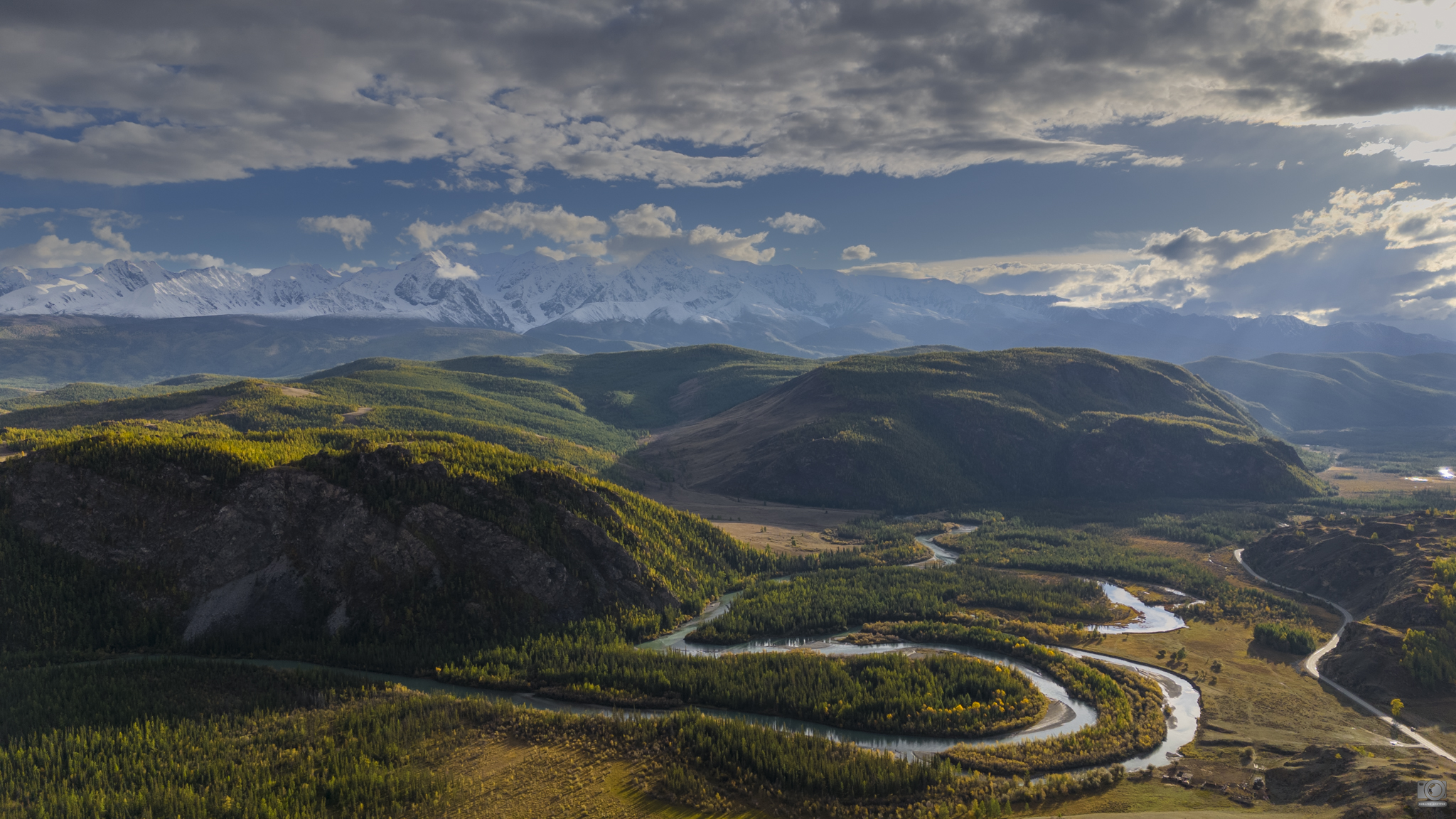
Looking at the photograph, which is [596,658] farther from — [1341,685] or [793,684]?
[1341,685]

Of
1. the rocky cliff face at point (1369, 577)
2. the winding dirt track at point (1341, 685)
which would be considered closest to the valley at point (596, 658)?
the rocky cliff face at point (1369, 577)

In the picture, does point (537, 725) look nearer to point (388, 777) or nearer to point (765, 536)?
point (388, 777)

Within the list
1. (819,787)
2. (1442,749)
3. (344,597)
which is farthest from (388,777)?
(1442,749)

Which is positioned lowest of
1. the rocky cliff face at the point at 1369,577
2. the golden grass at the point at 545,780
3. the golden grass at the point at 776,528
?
the golden grass at the point at 776,528

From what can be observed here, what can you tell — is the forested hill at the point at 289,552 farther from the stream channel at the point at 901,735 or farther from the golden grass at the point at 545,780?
the golden grass at the point at 545,780

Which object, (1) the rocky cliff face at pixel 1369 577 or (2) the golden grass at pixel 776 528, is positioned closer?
(1) the rocky cliff face at pixel 1369 577

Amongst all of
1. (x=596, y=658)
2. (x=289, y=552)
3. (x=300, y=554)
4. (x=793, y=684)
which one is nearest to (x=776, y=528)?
(x=596, y=658)

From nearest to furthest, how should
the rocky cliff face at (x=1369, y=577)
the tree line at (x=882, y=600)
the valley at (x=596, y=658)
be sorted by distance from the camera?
the valley at (x=596, y=658) → the rocky cliff face at (x=1369, y=577) → the tree line at (x=882, y=600)

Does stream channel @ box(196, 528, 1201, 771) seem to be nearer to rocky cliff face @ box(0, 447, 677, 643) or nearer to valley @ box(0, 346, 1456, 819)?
valley @ box(0, 346, 1456, 819)
